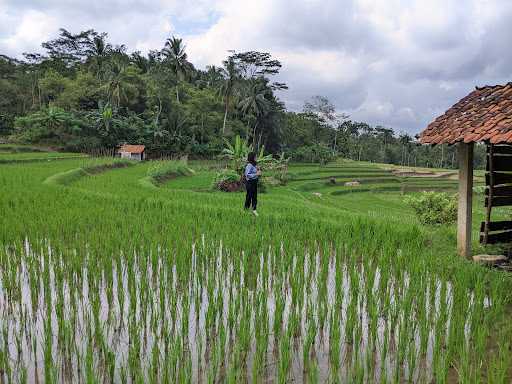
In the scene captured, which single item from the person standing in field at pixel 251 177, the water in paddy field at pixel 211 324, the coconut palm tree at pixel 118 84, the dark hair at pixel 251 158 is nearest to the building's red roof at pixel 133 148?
the coconut palm tree at pixel 118 84

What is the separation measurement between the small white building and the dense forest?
5.71 feet

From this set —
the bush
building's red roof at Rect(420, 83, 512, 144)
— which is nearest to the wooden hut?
building's red roof at Rect(420, 83, 512, 144)

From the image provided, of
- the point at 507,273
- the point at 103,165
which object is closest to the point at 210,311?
the point at 507,273

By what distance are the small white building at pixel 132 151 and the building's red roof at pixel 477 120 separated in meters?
26.3

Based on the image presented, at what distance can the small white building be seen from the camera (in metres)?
30.3

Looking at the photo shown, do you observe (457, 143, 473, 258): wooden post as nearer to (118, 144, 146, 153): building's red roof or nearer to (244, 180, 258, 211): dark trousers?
(244, 180, 258, 211): dark trousers

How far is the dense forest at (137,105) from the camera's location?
100 feet

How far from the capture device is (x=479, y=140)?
199 inches

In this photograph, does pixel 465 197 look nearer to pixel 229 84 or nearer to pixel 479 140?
pixel 479 140

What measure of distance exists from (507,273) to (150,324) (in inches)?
162

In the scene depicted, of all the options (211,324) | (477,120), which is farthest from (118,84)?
(211,324)

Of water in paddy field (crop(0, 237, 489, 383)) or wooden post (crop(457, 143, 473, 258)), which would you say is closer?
water in paddy field (crop(0, 237, 489, 383))

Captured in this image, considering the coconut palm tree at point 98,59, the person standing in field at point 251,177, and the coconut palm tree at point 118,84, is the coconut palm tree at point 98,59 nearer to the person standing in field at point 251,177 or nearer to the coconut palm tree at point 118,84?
the coconut palm tree at point 118,84

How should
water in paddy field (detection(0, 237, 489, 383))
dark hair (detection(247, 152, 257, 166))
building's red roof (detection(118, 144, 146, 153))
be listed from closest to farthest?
water in paddy field (detection(0, 237, 489, 383)) < dark hair (detection(247, 152, 257, 166)) < building's red roof (detection(118, 144, 146, 153))
